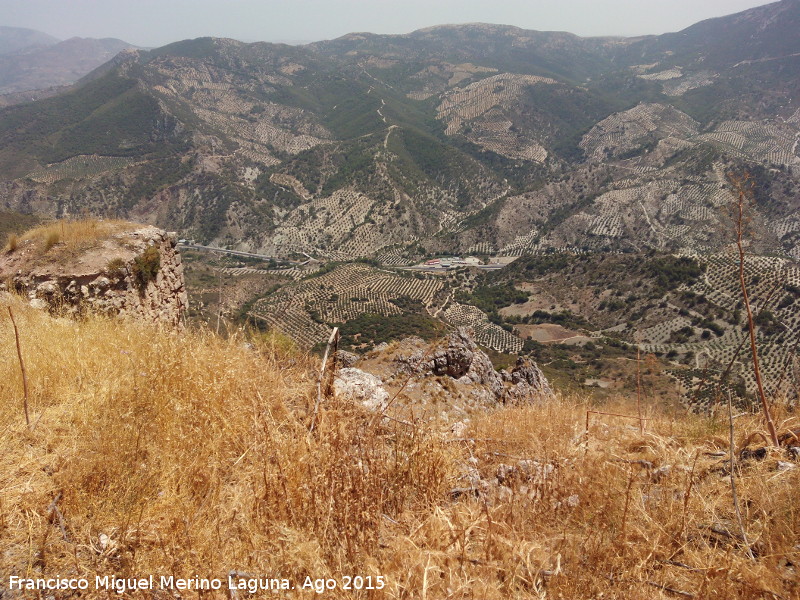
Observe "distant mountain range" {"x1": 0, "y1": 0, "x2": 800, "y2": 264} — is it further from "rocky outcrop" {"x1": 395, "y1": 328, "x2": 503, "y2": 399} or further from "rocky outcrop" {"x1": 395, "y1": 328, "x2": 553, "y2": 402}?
"rocky outcrop" {"x1": 395, "y1": 328, "x2": 503, "y2": 399}

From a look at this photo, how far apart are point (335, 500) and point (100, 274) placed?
7.17 metres

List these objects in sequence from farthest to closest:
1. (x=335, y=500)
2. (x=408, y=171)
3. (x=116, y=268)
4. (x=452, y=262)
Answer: (x=408, y=171)
(x=452, y=262)
(x=116, y=268)
(x=335, y=500)

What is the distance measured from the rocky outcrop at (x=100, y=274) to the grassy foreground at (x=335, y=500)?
3.69m

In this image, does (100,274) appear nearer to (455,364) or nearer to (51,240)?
(51,240)

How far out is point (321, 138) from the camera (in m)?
176

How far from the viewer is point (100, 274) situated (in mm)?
7352

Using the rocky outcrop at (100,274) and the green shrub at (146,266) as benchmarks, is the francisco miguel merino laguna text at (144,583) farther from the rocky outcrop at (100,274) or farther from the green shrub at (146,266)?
the green shrub at (146,266)

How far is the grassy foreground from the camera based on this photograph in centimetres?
191

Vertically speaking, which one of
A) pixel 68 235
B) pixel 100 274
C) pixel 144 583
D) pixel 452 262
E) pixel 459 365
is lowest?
pixel 452 262

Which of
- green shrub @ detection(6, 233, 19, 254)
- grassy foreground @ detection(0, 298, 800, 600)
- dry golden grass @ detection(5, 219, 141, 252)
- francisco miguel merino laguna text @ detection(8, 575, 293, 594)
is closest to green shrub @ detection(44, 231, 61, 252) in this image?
dry golden grass @ detection(5, 219, 141, 252)

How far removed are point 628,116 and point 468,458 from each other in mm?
199427

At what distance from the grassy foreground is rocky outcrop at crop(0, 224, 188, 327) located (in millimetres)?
3689

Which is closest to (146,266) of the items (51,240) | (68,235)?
(68,235)

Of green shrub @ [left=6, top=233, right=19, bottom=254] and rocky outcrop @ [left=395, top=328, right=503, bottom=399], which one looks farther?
rocky outcrop @ [left=395, top=328, right=503, bottom=399]
